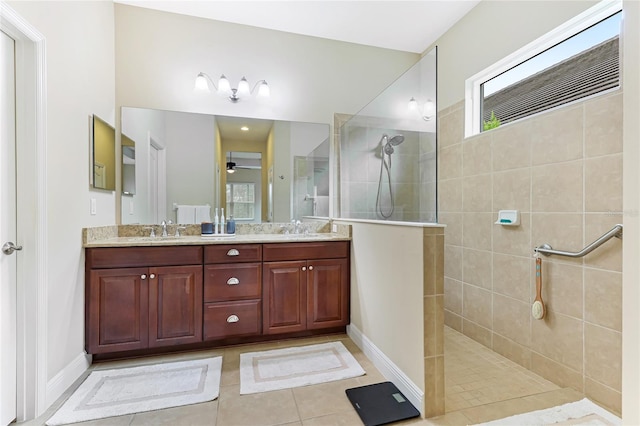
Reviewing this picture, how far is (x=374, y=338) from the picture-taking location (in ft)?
6.73

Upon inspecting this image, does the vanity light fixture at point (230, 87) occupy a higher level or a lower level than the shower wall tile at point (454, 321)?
higher

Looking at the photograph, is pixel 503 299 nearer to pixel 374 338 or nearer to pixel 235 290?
pixel 374 338

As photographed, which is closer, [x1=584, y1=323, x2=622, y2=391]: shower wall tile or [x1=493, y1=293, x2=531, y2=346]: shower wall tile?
[x1=584, y1=323, x2=622, y2=391]: shower wall tile

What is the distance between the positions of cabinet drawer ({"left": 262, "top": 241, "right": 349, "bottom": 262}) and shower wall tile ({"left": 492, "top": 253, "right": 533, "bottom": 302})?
1148mm

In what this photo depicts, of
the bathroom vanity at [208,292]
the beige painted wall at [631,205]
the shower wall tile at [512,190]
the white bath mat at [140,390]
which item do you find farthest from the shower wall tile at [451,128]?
the white bath mat at [140,390]

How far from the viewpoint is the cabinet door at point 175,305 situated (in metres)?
2.07

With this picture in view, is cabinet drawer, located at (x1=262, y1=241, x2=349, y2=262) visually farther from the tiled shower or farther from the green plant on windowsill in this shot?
the green plant on windowsill

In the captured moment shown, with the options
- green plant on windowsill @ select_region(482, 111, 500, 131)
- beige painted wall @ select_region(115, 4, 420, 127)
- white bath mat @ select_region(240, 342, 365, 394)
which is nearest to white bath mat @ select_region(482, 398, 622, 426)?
white bath mat @ select_region(240, 342, 365, 394)

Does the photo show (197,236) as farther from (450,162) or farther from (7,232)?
(450,162)

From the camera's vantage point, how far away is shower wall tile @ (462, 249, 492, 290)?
229cm

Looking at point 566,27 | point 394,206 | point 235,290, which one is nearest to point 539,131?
point 566,27

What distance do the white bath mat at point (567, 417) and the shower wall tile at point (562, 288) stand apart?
460mm

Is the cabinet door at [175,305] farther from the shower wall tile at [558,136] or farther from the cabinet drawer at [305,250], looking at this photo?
the shower wall tile at [558,136]

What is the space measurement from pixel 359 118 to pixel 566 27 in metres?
1.53
